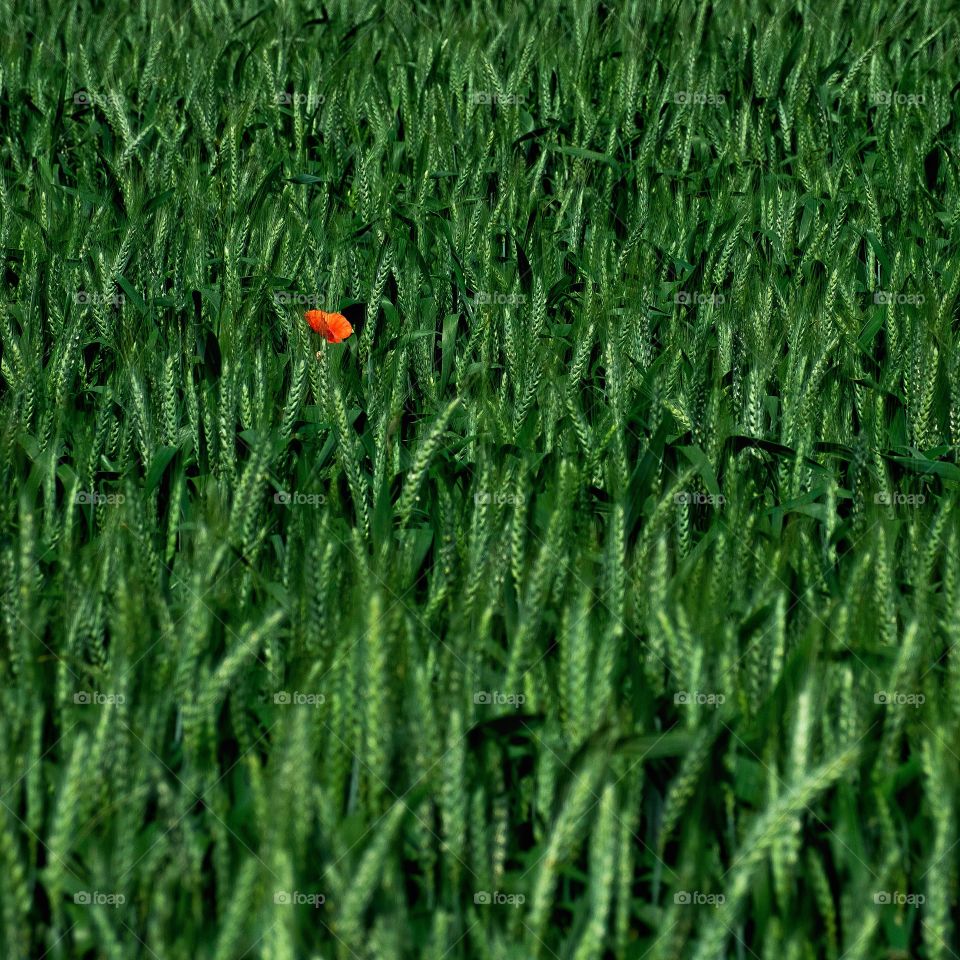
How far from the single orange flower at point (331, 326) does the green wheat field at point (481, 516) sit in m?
0.04

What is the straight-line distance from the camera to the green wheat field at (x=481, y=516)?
1.21 meters

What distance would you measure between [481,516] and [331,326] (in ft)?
2.54

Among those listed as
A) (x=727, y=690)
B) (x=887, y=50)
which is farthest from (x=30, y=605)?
(x=887, y=50)

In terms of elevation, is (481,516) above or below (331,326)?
below

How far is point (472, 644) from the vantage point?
4.64 feet

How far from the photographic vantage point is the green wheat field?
3.96 ft

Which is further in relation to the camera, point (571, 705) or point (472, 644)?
point (472, 644)

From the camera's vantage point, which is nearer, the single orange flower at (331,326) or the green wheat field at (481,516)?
the green wheat field at (481,516)

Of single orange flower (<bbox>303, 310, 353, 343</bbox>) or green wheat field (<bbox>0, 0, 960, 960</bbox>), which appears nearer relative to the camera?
green wheat field (<bbox>0, 0, 960, 960</bbox>)

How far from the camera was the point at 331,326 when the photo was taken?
233 centimetres

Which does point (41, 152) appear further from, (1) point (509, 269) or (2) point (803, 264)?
(2) point (803, 264)

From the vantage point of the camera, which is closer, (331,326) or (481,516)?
(481,516)

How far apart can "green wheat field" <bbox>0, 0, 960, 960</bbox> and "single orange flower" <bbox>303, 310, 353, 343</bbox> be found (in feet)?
0.12

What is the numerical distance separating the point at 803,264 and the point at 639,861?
159 cm
